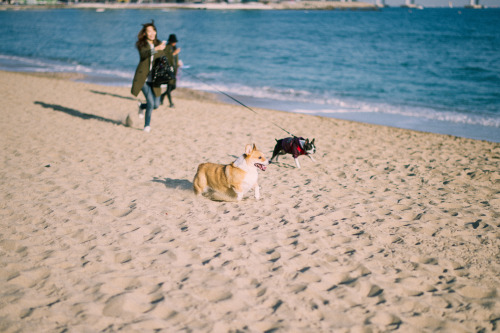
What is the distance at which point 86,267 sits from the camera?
338 cm

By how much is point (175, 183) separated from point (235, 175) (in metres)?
1.44

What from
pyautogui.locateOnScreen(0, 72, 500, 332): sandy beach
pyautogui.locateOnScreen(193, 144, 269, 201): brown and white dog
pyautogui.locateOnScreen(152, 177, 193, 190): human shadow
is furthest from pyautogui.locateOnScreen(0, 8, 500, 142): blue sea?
pyautogui.locateOnScreen(193, 144, 269, 201): brown and white dog

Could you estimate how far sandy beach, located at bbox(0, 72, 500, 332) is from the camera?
9.28 ft

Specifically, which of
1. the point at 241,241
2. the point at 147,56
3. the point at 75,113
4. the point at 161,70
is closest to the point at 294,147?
the point at 241,241

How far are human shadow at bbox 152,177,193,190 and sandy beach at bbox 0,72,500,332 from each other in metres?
0.03

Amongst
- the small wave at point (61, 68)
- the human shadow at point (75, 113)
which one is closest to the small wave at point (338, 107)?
the human shadow at point (75, 113)

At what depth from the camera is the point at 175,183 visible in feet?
18.2

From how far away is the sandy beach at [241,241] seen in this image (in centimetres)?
283

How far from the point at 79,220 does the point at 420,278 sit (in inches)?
150

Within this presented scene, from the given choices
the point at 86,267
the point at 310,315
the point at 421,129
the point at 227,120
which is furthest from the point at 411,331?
the point at 421,129

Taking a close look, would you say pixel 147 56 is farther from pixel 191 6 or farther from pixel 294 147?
pixel 191 6

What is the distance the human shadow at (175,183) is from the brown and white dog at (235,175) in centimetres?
55

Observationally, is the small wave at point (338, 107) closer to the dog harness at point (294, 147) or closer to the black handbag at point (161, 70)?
the black handbag at point (161, 70)

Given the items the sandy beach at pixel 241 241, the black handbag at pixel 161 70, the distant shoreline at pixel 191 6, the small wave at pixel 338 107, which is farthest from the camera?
the distant shoreline at pixel 191 6
